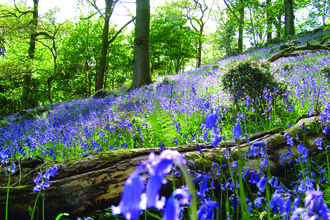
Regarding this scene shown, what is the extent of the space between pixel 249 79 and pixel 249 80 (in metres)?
0.02

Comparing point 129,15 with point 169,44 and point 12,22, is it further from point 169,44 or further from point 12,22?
point 169,44

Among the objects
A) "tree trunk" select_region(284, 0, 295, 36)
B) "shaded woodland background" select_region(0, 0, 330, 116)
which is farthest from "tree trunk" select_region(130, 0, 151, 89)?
"tree trunk" select_region(284, 0, 295, 36)

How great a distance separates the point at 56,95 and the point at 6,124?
2537 cm

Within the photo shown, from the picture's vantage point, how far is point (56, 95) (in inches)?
1208

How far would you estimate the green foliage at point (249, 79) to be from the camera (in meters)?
4.02

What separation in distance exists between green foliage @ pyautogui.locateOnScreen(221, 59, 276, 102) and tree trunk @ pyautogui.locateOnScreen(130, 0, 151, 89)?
22.0 ft

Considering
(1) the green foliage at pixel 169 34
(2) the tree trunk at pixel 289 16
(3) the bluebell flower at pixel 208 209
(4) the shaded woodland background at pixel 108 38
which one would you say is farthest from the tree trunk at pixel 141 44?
(1) the green foliage at pixel 169 34

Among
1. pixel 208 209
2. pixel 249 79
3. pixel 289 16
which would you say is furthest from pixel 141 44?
pixel 289 16

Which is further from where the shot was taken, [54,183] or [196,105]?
[196,105]

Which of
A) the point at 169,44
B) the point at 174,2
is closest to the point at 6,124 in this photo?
the point at 169,44

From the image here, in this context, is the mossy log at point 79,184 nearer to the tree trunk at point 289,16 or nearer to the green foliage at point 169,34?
the tree trunk at point 289,16

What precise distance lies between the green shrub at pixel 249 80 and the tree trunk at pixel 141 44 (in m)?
6.70

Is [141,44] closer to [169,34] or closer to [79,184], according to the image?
[79,184]

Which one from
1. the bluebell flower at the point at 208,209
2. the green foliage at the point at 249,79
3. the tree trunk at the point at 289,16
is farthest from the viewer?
the tree trunk at the point at 289,16
